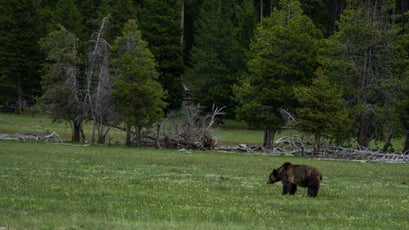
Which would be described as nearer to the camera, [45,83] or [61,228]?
[61,228]

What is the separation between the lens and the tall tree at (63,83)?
46.9 m

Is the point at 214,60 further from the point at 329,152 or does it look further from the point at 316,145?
the point at 316,145

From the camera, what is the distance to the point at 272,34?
171 feet

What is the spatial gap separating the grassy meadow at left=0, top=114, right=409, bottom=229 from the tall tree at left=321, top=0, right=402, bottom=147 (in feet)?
60.8

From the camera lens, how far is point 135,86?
46781 millimetres

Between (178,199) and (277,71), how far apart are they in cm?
3451

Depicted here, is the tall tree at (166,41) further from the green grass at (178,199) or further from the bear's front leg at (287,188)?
the bear's front leg at (287,188)

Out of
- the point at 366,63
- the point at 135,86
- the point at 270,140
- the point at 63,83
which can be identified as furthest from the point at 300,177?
the point at 270,140

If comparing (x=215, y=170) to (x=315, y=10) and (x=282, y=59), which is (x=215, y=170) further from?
(x=315, y=10)

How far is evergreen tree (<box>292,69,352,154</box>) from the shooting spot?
43844 millimetres

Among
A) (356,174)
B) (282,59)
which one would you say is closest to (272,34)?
(282,59)

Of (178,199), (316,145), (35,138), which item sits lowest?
(35,138)

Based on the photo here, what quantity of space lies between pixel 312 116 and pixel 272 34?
10948mm

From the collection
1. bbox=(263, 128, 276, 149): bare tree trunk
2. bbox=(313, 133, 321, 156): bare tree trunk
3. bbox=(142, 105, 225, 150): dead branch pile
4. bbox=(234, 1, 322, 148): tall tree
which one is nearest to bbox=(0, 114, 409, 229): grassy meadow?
bbox=(313, 133, 321, 156): bare tree trunk
